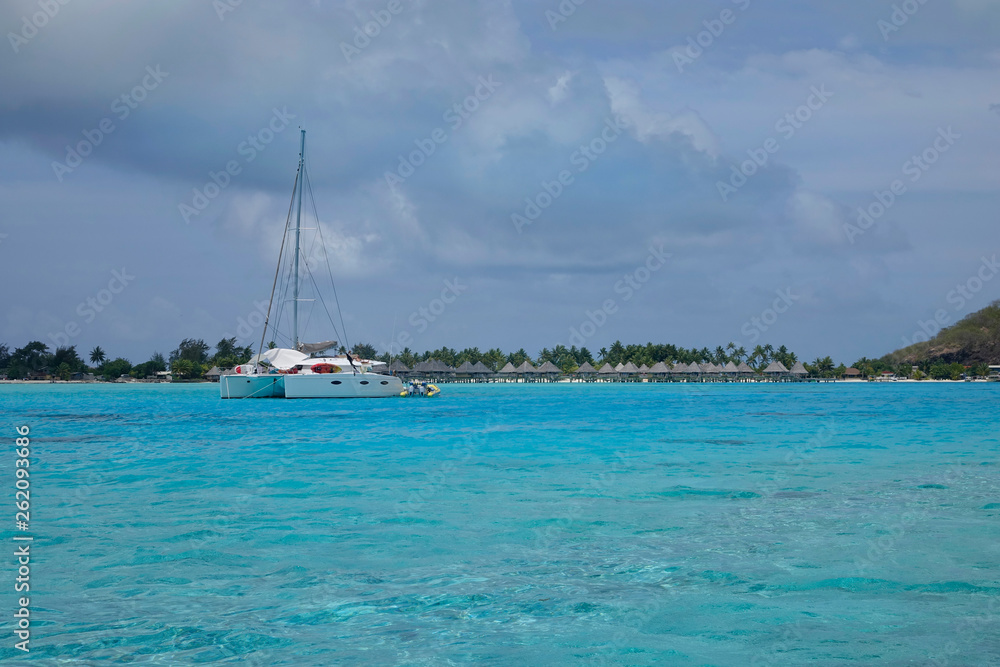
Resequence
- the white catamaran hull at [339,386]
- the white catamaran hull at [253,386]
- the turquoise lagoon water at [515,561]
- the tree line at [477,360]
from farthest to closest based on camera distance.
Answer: the tree line at [477,360], the white catamaran hull at [253,386], the white catamaran hull at [339,386], the turquoise lagoon water at [515,561]

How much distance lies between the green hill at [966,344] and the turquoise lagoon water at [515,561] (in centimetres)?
17088

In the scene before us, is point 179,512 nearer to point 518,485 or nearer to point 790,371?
point 518,485

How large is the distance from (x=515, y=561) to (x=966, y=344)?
7335 inches

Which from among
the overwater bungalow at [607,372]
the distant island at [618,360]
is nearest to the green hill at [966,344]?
the distant island at [618,360]

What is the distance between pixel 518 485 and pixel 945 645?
31.4 ft

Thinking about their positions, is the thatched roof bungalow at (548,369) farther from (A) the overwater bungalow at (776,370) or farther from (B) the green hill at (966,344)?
(B) the green hill at (966,344)

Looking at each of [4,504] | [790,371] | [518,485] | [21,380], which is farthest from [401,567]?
[21,380]

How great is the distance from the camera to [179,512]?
12250mm

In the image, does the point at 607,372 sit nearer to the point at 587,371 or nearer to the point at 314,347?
the point at 587,371

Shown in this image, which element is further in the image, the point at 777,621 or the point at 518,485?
the point at 518,485

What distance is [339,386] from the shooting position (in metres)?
60.0

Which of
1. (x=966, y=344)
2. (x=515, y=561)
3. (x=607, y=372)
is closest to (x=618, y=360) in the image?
(x=607, y=372)

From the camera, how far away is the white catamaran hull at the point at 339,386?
57688 mm

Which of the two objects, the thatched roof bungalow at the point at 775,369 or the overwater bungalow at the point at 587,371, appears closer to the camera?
the overwater bungalow at the point at 587,371
